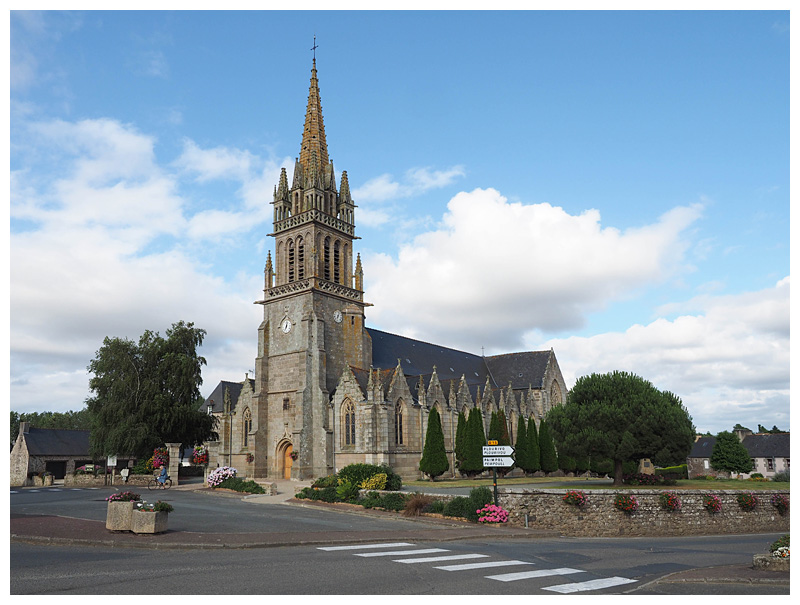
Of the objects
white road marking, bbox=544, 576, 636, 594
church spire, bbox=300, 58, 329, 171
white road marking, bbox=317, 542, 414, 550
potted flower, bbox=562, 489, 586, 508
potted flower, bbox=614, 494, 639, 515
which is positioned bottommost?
potted flower, bbox=614, 494, 639, 515

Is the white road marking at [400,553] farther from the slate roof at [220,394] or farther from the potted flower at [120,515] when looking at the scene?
the slate roof at [220,394]

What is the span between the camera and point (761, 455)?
73.6 m

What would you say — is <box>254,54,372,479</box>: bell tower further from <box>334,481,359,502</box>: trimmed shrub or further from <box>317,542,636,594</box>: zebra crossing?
<box>317,542,636,594</box>: zebra crossing

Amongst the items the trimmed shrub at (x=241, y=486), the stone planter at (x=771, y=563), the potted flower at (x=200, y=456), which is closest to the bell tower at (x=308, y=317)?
the potted flower at (x=200, y=456)

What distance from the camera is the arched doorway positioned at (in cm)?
4825

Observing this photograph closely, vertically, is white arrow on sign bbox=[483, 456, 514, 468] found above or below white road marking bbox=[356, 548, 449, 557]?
above

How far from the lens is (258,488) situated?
3541cm

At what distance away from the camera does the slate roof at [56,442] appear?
5922 centimetres

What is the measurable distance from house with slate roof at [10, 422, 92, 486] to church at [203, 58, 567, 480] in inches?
616

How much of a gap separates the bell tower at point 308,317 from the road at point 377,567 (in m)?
25.7

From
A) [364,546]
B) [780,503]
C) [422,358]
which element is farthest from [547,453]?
[364,546]

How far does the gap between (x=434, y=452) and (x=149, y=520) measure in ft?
96.7

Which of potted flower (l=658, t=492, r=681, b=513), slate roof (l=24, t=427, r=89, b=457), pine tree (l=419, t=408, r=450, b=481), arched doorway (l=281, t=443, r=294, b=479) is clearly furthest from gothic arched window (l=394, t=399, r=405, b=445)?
slate roof (l=24, t=427, r=89, b=457)

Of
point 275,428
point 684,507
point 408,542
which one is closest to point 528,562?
point 408,542
